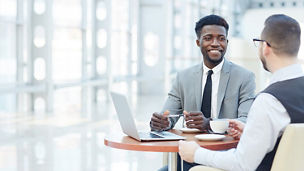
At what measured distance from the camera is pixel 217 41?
3.40 metres

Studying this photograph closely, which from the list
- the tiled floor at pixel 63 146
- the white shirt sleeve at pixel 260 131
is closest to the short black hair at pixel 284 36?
→ the white shirt sleeve at pixel 260 131

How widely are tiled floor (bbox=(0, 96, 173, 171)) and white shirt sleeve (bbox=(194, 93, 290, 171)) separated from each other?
3.32 metres

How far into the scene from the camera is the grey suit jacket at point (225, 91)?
343cm

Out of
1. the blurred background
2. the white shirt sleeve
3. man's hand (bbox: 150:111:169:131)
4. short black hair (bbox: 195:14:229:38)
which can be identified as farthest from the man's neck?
short black hair (bbox: 195:14:229:38)

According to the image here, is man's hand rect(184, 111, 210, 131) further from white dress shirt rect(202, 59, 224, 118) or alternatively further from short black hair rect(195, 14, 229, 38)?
short black hair rect(195, 14, 229, 38)

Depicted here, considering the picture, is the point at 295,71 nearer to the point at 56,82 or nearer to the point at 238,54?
the point at 56,82

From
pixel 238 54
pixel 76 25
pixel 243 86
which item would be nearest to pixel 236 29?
pixel 238 54

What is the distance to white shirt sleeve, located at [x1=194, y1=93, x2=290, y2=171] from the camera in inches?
84.9

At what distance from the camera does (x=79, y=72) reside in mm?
12875

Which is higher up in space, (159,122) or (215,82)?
(215,82)

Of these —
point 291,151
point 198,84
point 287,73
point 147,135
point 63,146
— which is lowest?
point 63,146

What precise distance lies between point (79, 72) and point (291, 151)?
36.0 ft

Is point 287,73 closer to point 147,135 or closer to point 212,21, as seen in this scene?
point 147,135

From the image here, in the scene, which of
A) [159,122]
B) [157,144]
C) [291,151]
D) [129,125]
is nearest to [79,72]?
[159,122]
